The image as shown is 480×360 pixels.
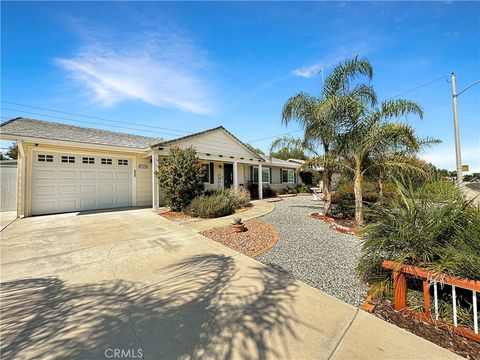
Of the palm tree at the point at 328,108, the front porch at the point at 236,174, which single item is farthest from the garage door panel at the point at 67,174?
the palm tree at the point at 328,108

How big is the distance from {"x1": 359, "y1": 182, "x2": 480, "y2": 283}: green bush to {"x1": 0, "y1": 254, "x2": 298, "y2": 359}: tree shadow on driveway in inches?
57.3

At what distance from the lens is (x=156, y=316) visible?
8.04 ft

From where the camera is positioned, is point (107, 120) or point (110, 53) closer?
point (110, 53)

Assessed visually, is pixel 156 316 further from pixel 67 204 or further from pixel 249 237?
pixel 67 204

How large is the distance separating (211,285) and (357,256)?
10.9 ft

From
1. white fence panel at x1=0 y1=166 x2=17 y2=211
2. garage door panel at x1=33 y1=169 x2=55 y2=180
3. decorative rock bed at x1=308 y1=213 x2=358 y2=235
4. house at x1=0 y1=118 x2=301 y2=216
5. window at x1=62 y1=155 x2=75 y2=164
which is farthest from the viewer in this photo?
white fence panel at x1=0 y1=166 x2=17 y2=211

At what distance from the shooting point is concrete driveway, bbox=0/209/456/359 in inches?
77.8

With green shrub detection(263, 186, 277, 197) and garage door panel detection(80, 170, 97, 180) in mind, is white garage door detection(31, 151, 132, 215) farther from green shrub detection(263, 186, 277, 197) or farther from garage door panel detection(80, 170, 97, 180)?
green shrub detection(263, 186, 277, 197)

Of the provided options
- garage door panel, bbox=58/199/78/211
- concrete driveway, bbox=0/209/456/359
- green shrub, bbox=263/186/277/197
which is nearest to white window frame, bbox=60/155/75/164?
garage door panel, bbox=58/199/78/211

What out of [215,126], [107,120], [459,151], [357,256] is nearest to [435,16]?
[459,151]

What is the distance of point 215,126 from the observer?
43.2 ft

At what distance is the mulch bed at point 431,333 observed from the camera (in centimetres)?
202

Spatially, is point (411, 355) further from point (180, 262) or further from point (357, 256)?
point (180, 262)

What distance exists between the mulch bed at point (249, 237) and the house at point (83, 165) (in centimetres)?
522
